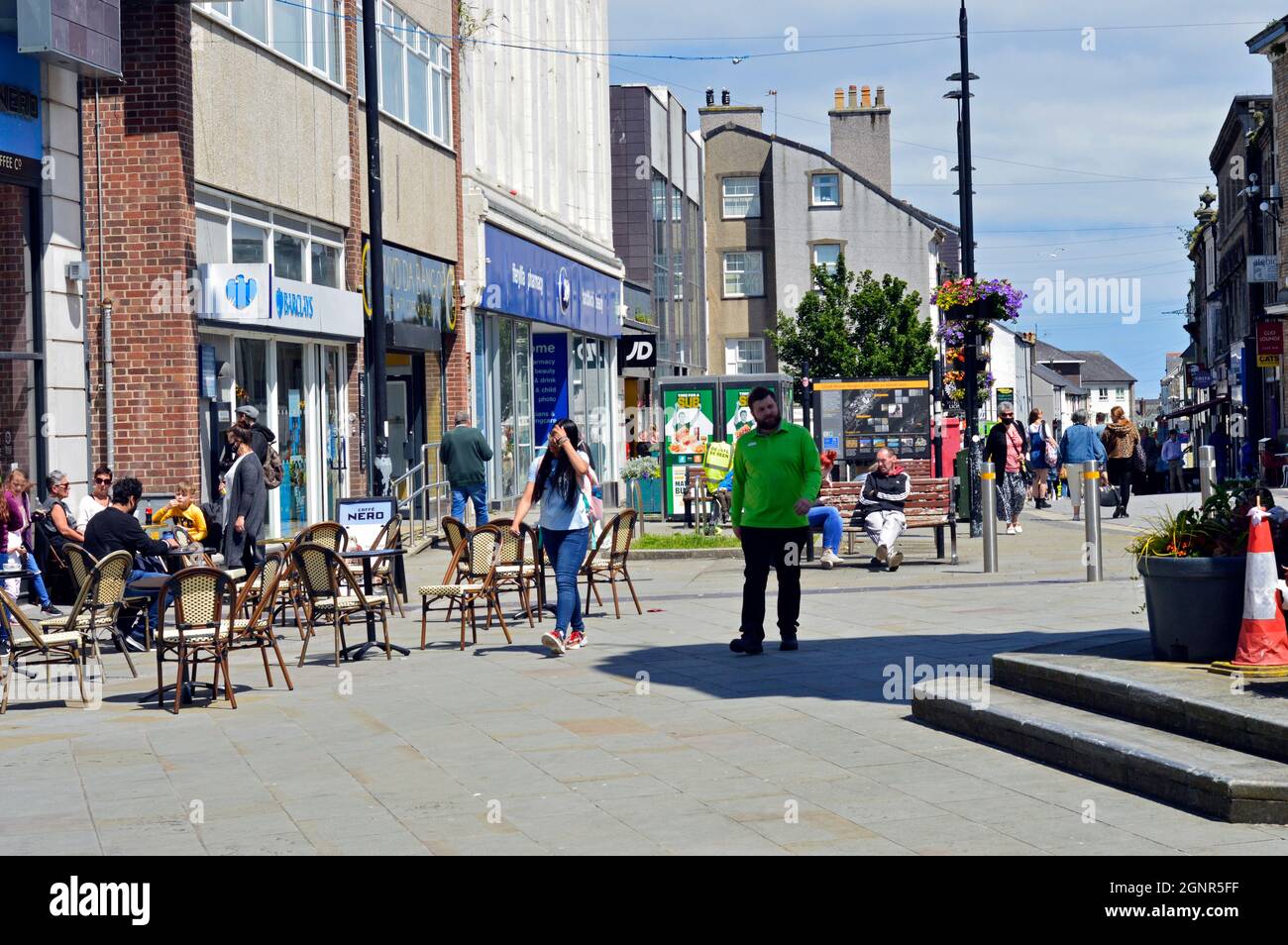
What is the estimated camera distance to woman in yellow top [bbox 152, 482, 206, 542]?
15.9 metres

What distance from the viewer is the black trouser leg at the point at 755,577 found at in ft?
38.3

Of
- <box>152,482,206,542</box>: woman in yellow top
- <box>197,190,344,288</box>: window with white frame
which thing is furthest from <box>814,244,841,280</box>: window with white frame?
<box>152,482,206,542</box>: woman in yellow top

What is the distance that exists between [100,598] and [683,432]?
55.0 ft

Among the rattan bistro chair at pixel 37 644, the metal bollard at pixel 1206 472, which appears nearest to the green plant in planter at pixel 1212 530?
A: the metal bollard at pixel 1206 472

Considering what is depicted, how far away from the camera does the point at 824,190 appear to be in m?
63.6

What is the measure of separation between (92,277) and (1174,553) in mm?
12273

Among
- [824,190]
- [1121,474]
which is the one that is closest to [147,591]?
[1121,474]

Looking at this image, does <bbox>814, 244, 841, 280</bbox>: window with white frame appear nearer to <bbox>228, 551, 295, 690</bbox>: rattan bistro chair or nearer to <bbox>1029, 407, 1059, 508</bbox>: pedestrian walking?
<bbox>1029, 407, 1059, 508</bbox>: pedestrian walking

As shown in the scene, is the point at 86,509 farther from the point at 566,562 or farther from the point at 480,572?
the point at 566,562

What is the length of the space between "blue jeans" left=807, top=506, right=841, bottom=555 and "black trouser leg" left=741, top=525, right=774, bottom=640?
21.9ft

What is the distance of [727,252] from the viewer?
64.1m

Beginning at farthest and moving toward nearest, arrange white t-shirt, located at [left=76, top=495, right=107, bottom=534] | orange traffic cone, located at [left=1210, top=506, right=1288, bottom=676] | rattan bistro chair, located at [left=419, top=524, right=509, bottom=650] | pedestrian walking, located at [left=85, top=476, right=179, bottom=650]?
white t-shirt, located at [left=76, top=495, right=107, bottom=534] → rattan bistro chair, located at [left=419, top=524, right=509, bottom=650] → pedestrian walking, located at [left=85, top=476, right=179, bottom=650] → orange traffic cone, located at [left=1210, top=506, right=1288, bottom=676]
